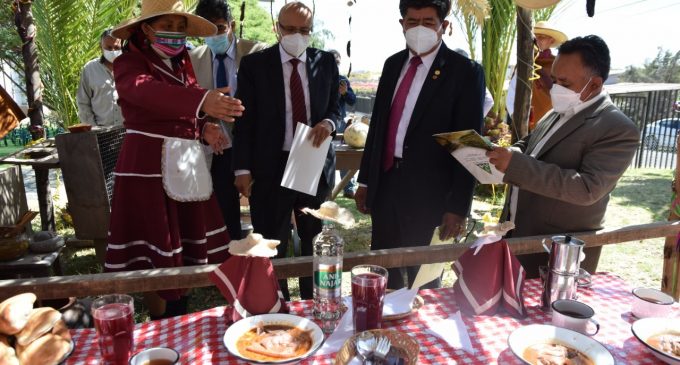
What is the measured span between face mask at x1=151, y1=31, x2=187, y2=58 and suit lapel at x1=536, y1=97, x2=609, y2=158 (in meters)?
1.84

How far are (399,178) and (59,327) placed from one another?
1684 mm

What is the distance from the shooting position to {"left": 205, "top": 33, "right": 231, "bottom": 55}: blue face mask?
320cm

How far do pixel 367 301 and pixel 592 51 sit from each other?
4.81 ft

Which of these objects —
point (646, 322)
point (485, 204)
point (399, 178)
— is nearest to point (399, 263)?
point (399, 178)

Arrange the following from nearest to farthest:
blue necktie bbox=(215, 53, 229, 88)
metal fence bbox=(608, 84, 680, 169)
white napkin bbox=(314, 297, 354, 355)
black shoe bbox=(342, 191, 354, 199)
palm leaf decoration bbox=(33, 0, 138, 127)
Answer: white napkin bbox=(314, 297, 354, 355), blue necktie bbox=(215, 53, 229, 88), palm leaf decoration bbox=(33, 0, 138, 127), black shoe bbox=(342, 191, 354, 199), metal fence bbox=(608, 84, 680, 169)

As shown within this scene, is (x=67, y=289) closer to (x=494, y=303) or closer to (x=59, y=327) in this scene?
(x=59, y=327)

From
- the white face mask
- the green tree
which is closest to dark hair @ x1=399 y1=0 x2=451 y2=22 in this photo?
the white face mask

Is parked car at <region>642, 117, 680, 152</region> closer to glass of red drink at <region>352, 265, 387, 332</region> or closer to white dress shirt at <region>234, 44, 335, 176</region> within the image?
white dress shirt at <region>234, 44, 335, 176</region>

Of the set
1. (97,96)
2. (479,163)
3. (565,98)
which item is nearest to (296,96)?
(479,163)

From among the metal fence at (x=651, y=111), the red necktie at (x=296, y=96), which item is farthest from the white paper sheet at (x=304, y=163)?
the metal fence at (x=651, y=111)

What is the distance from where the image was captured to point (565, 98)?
205 cm

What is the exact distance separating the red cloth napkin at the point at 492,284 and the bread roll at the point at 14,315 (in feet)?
4.46

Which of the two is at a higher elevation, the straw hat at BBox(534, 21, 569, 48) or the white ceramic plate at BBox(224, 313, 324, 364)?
the straw hat at BBox(534, 21, 569, 48)

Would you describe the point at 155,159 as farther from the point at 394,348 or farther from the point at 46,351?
the point at 394,348
